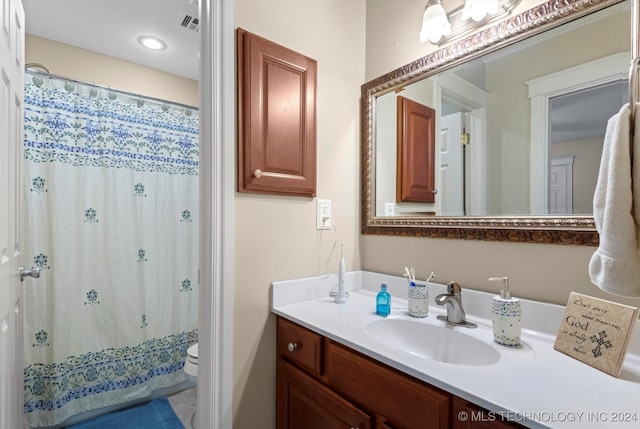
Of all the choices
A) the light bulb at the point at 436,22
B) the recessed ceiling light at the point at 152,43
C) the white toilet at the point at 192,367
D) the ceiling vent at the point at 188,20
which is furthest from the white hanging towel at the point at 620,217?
the recessed ceiling light at the point at 152,43

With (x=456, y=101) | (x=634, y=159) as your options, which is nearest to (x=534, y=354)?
(x=634, y=159)

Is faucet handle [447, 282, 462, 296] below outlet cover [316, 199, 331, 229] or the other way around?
below

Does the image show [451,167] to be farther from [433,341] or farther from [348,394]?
[348,394]

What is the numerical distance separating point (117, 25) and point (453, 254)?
2.28m

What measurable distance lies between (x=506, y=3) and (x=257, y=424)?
179 centimetres

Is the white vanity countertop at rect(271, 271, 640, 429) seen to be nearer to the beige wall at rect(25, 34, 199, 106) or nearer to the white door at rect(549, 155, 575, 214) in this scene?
the white door at rect(549, 155, 575, 214)

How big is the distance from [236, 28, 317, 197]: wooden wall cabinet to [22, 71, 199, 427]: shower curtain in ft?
4.17

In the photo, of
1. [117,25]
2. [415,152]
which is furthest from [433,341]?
[117,25]

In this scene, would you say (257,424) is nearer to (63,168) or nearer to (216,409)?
(216,409)

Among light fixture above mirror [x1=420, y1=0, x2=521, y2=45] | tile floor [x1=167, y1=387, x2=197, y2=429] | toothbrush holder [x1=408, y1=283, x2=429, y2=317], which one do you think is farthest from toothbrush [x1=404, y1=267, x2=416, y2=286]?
tile floor [x1=167, y1=387, x2=197, y2=429]

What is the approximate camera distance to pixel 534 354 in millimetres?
792

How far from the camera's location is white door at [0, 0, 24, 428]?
0.96 m

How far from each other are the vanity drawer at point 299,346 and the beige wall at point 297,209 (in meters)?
0.07

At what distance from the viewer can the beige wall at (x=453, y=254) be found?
0.90 m
